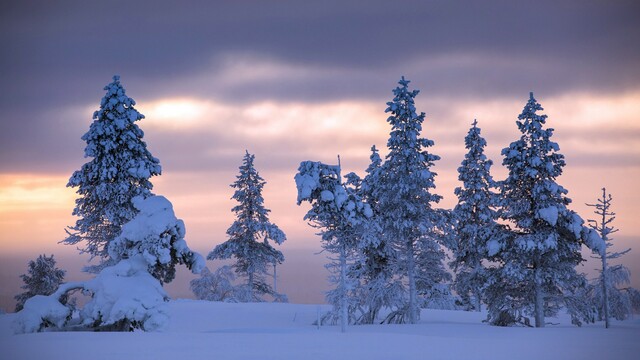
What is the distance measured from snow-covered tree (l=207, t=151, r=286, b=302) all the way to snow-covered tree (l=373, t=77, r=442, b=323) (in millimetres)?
13624

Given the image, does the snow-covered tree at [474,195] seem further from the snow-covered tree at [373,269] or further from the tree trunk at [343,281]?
the tree trunk at [343,281]

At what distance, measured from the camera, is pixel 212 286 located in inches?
2400

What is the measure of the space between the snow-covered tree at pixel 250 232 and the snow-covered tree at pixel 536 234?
19188mm

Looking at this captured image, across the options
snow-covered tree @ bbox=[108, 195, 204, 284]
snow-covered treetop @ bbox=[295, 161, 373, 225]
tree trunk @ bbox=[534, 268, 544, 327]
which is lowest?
tree trunk @ bbox=[534, 268, 544, 327]

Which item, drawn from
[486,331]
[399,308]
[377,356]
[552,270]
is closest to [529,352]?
[377,356]

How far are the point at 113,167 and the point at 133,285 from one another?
1065cm

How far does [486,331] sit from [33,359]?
2356cm

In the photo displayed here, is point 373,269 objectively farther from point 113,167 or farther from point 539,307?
A: point 113,167

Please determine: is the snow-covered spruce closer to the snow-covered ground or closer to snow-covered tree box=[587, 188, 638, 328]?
the snow-covered ground

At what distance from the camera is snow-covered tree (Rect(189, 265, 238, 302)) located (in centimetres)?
5891

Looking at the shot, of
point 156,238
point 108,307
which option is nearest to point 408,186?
point 156,238

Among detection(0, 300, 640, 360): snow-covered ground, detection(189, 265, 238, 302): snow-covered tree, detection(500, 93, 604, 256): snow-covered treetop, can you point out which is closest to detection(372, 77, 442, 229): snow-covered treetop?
detection(500, 93, 604, 256): snow-covered treetop

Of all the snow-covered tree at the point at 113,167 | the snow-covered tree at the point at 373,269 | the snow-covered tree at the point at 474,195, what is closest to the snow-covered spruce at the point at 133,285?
the snow-covered tree at the point at 113,167

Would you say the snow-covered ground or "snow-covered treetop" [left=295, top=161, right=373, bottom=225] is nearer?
the snow-covered ground
